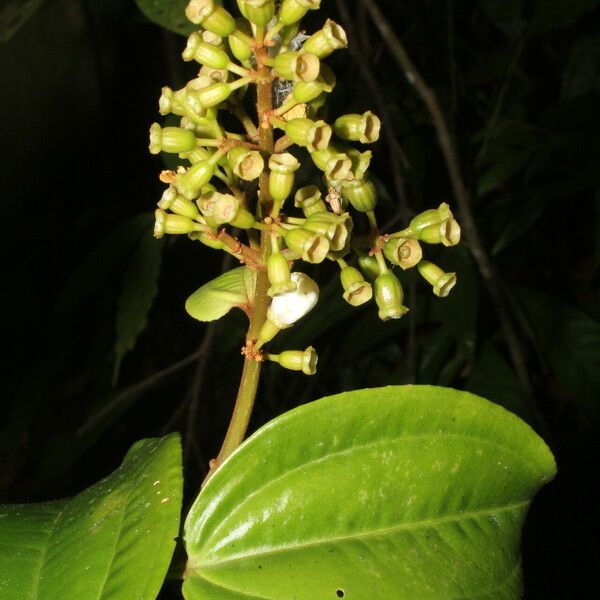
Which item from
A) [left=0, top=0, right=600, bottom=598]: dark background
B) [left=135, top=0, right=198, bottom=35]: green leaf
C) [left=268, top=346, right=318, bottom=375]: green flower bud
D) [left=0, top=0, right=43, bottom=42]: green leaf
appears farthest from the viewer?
[left=0, top=0, right=600, bottom=598]: dark background

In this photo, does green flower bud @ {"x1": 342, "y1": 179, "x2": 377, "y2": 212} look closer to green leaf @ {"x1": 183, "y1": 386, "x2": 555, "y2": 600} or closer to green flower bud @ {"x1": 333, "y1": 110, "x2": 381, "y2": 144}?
green flower bud @ {"x1": 333, "y1": 110, "x2": 381, "y2": 144}

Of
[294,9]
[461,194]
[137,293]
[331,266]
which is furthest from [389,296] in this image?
[331,266]

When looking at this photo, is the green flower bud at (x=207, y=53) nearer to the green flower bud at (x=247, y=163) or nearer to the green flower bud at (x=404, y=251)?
the green flower bud at (x=247, y=163)

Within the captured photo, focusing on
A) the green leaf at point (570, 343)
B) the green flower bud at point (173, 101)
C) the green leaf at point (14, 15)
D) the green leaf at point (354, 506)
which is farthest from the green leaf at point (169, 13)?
the green leaf at point (570, 343)

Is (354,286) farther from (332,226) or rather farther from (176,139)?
(176,139)

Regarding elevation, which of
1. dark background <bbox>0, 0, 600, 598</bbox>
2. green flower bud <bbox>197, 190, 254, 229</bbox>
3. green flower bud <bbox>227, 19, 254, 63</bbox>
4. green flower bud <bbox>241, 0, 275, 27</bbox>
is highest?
green flower bud <bbox>241, 0, 275, 27</bbox>

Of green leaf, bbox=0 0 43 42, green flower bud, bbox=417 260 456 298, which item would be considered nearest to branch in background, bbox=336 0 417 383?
green leaf, bbox=0 0 43 42
